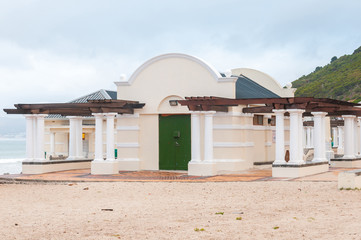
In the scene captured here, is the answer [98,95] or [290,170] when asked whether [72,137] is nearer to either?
[290,170]

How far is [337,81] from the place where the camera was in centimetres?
8581

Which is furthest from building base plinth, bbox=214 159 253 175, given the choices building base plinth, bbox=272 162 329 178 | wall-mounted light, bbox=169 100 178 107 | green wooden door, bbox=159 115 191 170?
building base plinth, bbox=272 162 329 178

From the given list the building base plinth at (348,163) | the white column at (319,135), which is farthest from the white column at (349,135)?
the white column at (319,135)

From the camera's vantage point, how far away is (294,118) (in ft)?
63.5

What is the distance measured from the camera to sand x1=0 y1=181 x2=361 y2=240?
379 inches

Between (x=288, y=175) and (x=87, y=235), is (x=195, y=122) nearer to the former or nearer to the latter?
(x=288, y=175)

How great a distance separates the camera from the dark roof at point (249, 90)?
23125 mm

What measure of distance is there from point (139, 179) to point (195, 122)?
2902 mm

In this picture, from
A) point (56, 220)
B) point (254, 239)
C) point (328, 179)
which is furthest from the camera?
point (328, 179)

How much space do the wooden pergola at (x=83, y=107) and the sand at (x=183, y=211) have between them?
4.53 m

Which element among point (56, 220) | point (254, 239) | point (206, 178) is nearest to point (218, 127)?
point (206, 178)

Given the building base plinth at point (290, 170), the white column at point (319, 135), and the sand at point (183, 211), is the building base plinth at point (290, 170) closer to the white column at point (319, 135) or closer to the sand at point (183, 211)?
the sand at point (183, 211)

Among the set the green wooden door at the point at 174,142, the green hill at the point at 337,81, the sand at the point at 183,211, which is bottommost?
the sand at the point at 183,211

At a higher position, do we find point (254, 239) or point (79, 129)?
point (79, 129)
